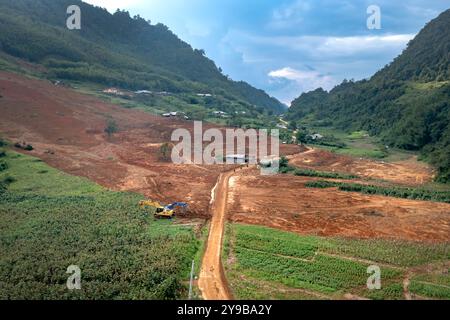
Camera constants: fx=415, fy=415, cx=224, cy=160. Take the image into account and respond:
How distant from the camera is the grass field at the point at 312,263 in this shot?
57.1 feet

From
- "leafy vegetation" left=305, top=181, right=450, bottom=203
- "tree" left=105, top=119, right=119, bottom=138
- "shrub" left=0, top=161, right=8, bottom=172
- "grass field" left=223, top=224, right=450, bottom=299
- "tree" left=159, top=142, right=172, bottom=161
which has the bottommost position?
"grass field" left=223, top=224, right=450, bottom=299

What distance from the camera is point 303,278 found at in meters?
18.4

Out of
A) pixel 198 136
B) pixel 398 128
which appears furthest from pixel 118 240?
pixel 398 128

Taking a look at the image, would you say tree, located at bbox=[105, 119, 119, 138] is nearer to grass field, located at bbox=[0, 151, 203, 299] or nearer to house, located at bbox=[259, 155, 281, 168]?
house, located at bbox=[259, 155, 281, 168]

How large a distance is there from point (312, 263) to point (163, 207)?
10.6 metres

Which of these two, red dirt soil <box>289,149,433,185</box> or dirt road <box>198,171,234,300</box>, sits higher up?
red dirt soil <box>289,149,433,185</box>

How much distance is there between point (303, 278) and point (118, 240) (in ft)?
30.8

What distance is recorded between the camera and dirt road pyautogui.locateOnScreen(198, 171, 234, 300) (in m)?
16.8

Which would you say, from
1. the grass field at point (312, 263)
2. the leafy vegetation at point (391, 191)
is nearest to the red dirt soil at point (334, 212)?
the leafy vegetation at point (391, 191)

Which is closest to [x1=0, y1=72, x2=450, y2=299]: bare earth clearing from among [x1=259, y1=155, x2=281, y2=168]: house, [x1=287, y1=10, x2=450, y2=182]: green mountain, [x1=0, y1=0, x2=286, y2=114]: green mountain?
[x1=259, y1=155, x2=281, y2=168]: house

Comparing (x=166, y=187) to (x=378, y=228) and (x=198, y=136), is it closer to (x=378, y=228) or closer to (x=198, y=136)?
(x=378, y=228)

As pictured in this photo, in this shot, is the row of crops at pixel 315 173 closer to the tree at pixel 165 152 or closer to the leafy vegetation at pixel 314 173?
the leafy vegetation at pixel 314 173

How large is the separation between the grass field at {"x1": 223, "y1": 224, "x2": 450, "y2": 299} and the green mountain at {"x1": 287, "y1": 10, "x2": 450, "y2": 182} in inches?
823

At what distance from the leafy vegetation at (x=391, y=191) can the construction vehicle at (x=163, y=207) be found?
42.7ft
